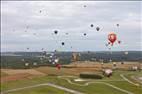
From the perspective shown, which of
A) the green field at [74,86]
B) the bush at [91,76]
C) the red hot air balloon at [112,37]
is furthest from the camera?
the bush at [91,76]

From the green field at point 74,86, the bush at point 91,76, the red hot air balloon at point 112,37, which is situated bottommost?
the green field at point 74,86

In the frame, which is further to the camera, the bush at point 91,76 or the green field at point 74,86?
the bush at point 91,76

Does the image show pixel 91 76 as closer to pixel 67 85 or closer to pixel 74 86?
pixel 67 85

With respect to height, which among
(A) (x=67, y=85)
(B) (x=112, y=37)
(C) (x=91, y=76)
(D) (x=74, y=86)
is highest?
(B) (x=112, y=37)

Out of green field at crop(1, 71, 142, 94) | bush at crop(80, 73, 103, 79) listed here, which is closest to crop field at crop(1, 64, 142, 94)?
green field at crop(1, 71, 142, 94)

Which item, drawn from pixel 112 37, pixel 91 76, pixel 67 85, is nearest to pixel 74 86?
pixel 67 85

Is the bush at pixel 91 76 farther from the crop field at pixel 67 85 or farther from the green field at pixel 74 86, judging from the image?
the green field at pixel 74 86

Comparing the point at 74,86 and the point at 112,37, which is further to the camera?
the point at 74,86

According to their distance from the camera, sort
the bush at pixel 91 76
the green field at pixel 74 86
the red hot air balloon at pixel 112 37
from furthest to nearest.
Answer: the bush at pixel 91 76
the green field at pixel 74 86
the red hot air balloon at pixel 112 37

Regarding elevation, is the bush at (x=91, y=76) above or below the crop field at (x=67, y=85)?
above

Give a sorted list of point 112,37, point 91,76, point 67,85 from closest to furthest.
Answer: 1. point 112,37
2. point 67,85
3. point 91,76

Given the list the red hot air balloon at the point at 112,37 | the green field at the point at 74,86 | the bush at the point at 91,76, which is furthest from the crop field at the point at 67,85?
the red hot air balloon at the point at 112,37

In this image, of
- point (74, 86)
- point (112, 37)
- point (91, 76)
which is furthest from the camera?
point (91, 76)
